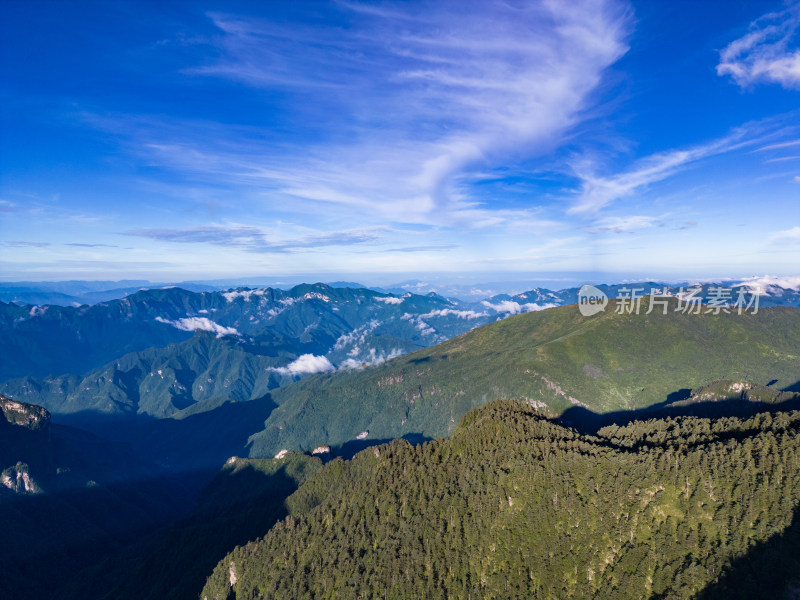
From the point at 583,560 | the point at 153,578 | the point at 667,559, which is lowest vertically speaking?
the point at 153,578

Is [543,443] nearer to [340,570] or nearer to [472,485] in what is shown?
[472,485]

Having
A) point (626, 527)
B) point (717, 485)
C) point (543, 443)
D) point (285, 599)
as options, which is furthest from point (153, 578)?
point (717, 485)

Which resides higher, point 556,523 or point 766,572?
point 766,572

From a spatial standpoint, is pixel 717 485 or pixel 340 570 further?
pixel 340 570

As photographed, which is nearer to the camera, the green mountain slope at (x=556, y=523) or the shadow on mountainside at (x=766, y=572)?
the shadow on mountainside at (x=766, y=572)

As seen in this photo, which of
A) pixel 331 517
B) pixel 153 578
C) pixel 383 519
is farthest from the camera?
pixel 153 578

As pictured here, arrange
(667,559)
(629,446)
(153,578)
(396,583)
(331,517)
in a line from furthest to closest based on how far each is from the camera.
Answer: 1. (153,578)
2. (331,517)
3. (629,446)
4. (396,583)
5. (667,559)

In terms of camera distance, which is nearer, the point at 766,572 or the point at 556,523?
the point at 766,572

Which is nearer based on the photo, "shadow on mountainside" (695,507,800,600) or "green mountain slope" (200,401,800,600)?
"shadow on mountainside" (695,507,800,600)
